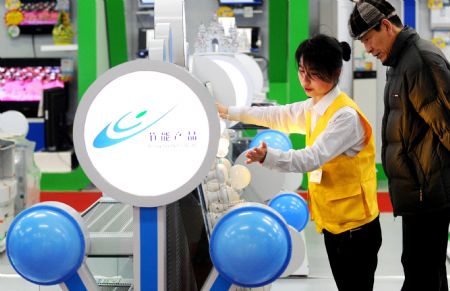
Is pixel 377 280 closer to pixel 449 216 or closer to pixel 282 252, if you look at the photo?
pixel 449 216

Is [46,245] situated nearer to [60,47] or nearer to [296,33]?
[296,33]

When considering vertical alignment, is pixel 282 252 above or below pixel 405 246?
above

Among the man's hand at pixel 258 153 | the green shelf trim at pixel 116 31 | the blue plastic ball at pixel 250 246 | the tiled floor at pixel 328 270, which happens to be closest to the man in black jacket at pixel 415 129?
the man's hand at pixel 258 153

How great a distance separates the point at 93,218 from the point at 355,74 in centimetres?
612

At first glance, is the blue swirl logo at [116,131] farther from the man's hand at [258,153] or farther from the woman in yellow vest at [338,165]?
the woman in yellow vest at [338,165]

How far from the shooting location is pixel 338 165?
2.34 m

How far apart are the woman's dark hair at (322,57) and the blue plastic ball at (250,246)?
0.93m

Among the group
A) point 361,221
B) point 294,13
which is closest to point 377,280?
point 361,221

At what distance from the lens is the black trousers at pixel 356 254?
2.42m

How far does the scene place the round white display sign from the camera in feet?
4.79

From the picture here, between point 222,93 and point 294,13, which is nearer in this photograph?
point 222,93

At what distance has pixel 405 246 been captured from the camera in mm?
2639

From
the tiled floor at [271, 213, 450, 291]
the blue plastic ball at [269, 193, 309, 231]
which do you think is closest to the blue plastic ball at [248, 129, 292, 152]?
the blue plastic ball at [269, 193, 309, 231]

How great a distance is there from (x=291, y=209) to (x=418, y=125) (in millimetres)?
692
